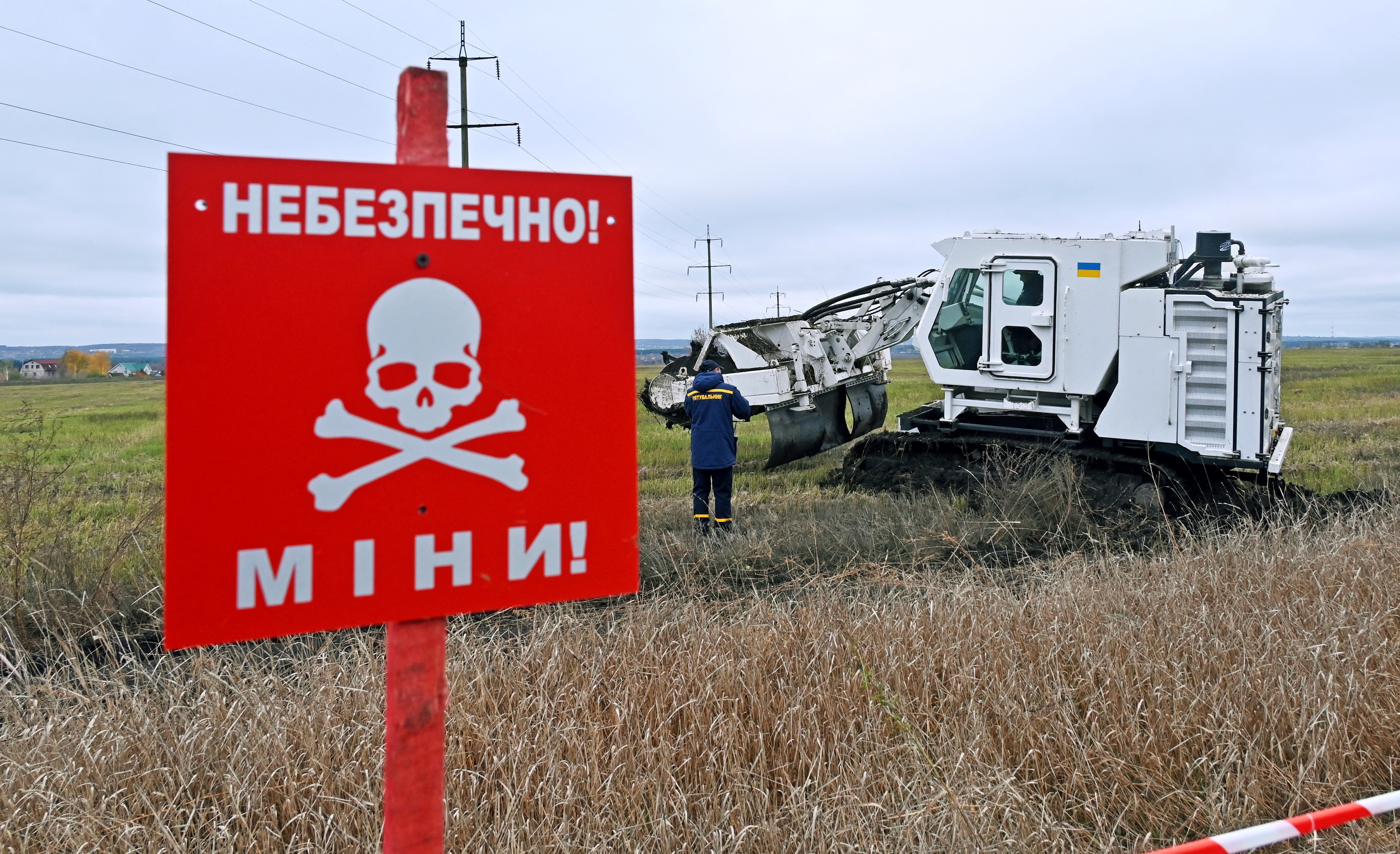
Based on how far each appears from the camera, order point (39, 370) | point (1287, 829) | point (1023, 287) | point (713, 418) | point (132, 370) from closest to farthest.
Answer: point (1287, 829) → point (713, 418) → point (1023, 287) → point (132, 370) → point (39, 370)

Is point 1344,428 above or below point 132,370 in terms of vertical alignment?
below

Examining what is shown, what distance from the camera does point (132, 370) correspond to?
208 feet

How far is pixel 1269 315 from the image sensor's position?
9922 millimetres

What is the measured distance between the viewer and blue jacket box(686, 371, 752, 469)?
10203mm

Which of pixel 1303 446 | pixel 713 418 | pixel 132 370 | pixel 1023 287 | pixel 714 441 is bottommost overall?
pixel 1303 446

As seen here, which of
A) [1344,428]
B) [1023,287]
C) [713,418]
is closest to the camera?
[713,418]

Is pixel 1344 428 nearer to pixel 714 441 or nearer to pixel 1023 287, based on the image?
pixel 1023 287

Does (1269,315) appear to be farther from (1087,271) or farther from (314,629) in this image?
(314,629)

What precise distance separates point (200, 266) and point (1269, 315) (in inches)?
413

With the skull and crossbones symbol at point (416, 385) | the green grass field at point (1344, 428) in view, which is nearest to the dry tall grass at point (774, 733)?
the skull and crossbones symbol at point (416, 385)

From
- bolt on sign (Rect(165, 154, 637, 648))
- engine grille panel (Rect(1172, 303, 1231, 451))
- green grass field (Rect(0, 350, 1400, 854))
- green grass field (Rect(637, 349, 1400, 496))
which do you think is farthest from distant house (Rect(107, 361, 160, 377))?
bolt on sign (Rect(165, 154, 637, 648))

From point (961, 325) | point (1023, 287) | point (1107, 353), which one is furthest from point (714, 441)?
point (1107, 353)

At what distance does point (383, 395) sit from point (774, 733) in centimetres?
244

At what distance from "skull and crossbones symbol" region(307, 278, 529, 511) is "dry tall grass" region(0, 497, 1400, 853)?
1.61 meters
